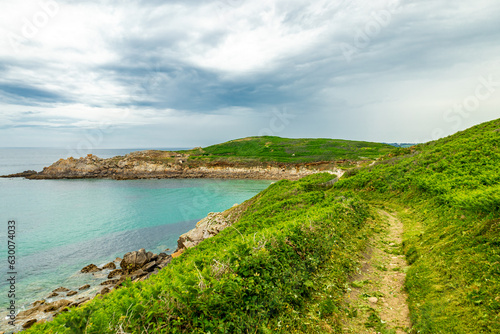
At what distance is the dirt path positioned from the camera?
5414 millimetres

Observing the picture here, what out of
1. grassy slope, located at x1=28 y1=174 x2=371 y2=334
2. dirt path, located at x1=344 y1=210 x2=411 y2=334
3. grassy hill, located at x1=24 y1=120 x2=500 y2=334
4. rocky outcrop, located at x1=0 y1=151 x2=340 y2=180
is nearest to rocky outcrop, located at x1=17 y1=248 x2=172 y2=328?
grassy slope, located at x1=28 y1=174 x2=371 y2=334

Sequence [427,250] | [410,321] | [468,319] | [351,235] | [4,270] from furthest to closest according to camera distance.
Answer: [4,270], [351,235], [427,250], [410,321], [468,319]

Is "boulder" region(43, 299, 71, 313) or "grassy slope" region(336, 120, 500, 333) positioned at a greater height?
"grassy slope" region(336, 120, 500, 333)

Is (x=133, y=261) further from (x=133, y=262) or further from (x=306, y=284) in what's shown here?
(x=306, y=284)

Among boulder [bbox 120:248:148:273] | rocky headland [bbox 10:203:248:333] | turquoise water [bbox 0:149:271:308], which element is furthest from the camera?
turquoise water [bbox 0:149:271:308]

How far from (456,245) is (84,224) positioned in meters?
41.1

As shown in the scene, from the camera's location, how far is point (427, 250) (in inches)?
320

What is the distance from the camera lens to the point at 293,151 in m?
115

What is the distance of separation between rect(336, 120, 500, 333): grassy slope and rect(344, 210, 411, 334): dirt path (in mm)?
364

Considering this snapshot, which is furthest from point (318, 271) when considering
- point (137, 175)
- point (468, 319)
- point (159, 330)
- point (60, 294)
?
point (137, 175)

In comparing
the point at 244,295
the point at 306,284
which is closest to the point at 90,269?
the point at 244,295

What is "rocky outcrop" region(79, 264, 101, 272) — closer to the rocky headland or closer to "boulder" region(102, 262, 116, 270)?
the rocky headland

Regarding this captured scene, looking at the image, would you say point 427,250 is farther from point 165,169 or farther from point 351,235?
point 165,169

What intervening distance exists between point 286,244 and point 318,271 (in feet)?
4.09
